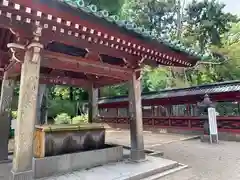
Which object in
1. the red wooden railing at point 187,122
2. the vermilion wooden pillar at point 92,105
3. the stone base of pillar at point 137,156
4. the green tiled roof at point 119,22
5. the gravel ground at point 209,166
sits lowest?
the gravel ground at point 209,166

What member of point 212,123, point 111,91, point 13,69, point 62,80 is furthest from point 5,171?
point 111,91

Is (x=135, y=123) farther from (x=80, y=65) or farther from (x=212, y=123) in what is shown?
(x=212, y=123)

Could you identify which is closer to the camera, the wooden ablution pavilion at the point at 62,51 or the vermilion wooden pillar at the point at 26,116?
the wooden ablution pavilion at the point at 62,51

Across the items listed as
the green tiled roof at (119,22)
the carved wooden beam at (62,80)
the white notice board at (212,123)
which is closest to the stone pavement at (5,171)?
the carved wooden beam at (62,80)

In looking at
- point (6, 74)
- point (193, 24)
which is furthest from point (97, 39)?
point (193, 24)

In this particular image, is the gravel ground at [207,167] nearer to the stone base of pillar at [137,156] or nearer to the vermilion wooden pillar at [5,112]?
the vermilion wooden pillar at [5,112]

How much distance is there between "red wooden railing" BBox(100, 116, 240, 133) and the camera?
10.1 meters

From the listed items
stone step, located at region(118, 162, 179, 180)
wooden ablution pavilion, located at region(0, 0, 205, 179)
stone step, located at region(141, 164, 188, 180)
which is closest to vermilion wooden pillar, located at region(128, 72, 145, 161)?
wooden ablution pavilion, located at region(0, 0, 205, 179)

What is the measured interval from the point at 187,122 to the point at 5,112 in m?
10.1

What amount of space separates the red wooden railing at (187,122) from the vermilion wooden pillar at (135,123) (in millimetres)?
6787

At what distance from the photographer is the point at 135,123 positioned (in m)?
5.47

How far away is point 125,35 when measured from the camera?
416 cm

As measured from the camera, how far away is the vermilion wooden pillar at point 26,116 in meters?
3.59

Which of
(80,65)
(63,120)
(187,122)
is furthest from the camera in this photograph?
(187,122)
